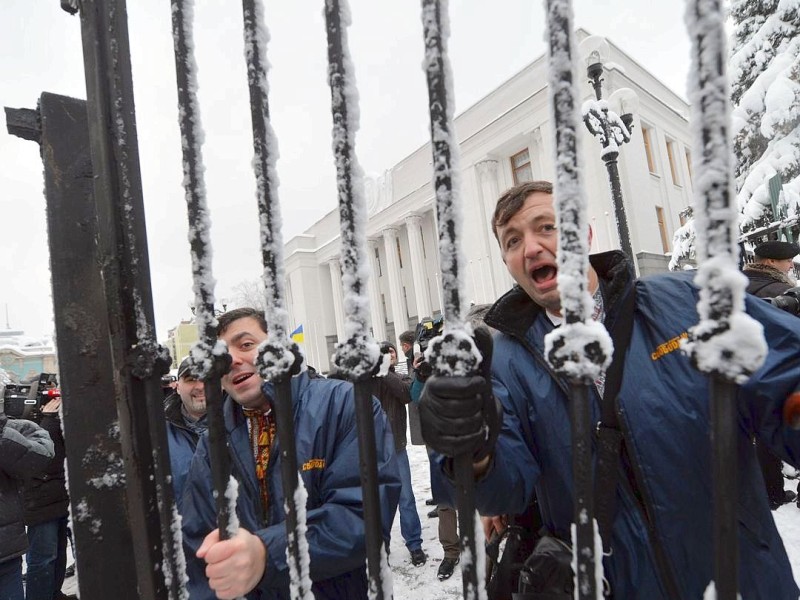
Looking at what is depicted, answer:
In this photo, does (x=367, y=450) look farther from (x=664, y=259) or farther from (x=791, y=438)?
(x=664, y=259)

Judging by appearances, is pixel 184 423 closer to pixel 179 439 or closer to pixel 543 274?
pixel 179 439

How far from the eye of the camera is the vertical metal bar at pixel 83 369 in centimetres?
121

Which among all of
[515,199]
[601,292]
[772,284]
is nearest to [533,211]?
[515,199]

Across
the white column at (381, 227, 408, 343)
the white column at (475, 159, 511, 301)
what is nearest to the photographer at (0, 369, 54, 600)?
the white column at (475, 159, 511, 301)

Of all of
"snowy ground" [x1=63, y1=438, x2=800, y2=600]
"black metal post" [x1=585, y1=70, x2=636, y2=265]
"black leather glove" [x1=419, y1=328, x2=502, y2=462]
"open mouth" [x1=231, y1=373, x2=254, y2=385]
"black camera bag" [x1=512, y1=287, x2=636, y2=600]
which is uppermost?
"black metal post" [x1=585, y1=70, x2=636, y2=265]

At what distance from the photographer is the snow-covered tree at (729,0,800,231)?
A: 992cm

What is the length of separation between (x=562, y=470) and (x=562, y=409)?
21 centimetres

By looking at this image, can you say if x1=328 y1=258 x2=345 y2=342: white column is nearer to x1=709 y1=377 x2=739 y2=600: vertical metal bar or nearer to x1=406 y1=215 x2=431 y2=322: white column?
x1=406 y1=215 x2=431 y2=322: white column

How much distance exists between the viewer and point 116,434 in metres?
1.24

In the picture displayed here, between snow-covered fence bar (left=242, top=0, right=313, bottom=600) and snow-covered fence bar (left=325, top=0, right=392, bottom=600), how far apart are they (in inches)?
5.9

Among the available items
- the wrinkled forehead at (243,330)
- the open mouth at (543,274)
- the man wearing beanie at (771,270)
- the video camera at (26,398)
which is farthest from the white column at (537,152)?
the open mouth at (543,274)

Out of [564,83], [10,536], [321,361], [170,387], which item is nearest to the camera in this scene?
[564,83]

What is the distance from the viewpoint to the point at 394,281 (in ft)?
107

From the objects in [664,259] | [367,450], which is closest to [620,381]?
[367,450]
